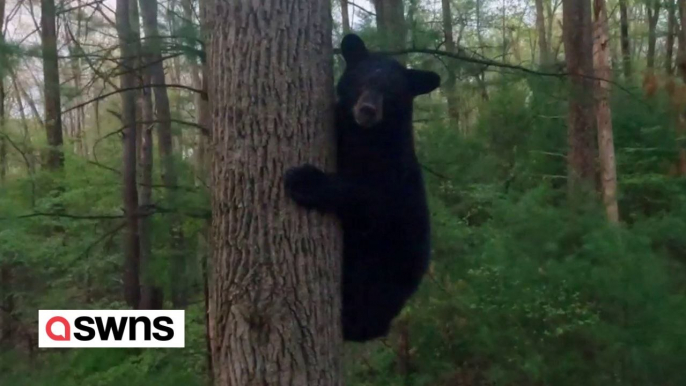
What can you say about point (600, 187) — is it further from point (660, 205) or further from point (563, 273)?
point (563, 273)

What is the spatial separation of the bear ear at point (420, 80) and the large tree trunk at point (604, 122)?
17.1ft

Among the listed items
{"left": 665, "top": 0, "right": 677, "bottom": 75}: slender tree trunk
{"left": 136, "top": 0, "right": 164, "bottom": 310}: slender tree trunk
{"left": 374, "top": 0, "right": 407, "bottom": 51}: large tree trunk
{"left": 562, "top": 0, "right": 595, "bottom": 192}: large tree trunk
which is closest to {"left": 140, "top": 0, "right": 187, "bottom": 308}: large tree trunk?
{"left": 136, "top": 0, "right": 164, "bottom": 310}: slender tree trunk

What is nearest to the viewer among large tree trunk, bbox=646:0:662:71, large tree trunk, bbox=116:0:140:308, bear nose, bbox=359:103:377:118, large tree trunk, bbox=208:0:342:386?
large tree trunk, bbox=208:0:342:386

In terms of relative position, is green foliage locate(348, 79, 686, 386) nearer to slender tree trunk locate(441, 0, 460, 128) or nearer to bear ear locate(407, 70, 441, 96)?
slender tree trunk locate(441, 0, 460, 128)

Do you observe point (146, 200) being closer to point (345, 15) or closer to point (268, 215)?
point (345, 15)

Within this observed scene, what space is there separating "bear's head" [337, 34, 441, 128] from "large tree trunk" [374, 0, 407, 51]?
161 centimetres

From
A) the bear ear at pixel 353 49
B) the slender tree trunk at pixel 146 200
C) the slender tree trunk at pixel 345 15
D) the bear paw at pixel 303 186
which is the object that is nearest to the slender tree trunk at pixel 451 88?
the slender tree trunk at pixel 345 15

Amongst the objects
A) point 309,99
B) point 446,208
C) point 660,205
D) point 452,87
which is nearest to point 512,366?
point 446,208

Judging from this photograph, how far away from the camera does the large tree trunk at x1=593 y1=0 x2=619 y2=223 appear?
9.32 m

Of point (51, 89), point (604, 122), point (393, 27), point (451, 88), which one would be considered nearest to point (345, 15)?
point (393, 27)

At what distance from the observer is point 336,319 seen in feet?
10.9

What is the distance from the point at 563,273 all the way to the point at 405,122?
12.8 ft

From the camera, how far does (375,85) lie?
12.5ft

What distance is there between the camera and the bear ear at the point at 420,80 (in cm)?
403
